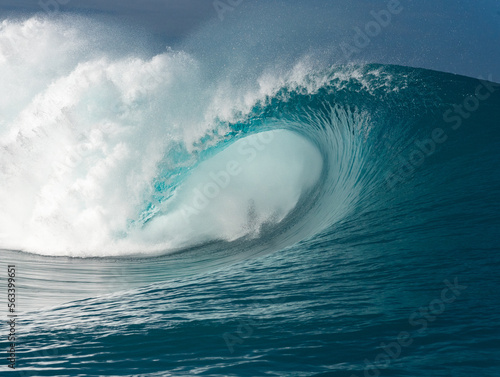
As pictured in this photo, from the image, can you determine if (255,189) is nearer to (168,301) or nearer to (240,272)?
(240,272)

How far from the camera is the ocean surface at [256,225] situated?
14.8ft

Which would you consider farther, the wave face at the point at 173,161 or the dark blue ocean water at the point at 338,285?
the wave face at the point at 173,161

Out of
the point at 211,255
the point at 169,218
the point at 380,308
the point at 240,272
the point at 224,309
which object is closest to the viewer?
the point at 380,308

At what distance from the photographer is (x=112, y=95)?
12.0 meters

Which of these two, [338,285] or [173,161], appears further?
[173,161]

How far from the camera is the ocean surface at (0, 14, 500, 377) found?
4504mm

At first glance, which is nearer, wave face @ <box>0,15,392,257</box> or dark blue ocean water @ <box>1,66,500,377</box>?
dark blue ocean water @ <box>1,66,500,377</box>

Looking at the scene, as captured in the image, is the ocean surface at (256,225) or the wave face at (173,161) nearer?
the ocean surface at (256,225)

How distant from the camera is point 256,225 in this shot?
10102 mm

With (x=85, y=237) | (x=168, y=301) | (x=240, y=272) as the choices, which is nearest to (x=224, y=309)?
(x=168, y=301)

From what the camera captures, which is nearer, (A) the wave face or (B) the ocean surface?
(B) the ocean surface

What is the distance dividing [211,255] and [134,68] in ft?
19.1

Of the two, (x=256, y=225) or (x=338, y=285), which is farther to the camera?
(x=256, y=225)

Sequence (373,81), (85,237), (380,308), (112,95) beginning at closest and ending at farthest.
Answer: (380,308) < (85,237) < (112,95) < (373,81)
